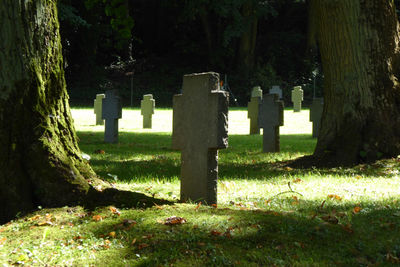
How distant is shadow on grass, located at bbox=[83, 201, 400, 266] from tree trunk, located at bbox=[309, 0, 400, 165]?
4010 millimetres

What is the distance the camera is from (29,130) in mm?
5207

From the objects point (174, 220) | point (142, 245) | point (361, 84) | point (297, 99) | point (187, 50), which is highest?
point (187, 50)

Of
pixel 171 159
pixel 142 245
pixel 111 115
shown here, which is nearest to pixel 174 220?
pixel 142 245

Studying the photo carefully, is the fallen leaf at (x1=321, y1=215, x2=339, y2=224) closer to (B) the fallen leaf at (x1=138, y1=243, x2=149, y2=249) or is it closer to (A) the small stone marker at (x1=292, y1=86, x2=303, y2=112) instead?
(B) the fallen leaf at (x1=138, y1=243, x2=149, y2=249)

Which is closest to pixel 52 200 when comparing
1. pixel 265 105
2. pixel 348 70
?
pixel 348 70

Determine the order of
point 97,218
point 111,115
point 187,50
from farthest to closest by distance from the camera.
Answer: point 187,50
point 111,115
point 97,218

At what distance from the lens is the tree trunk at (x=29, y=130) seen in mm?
5156

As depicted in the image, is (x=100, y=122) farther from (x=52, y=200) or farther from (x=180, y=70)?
(x=180, y=70)

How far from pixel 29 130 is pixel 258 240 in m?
2.40

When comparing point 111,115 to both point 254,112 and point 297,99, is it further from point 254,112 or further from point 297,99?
point 297,99

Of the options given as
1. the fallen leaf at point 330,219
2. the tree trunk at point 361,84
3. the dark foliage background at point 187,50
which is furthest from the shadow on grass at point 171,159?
the dark foliage background at point 187,50

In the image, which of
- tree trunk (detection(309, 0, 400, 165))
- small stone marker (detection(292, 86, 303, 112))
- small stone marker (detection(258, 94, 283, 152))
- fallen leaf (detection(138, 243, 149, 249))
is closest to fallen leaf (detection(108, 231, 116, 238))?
fallen leaf (detection(138, 243, 149, 249))

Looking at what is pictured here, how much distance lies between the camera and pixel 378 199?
19.8 feet

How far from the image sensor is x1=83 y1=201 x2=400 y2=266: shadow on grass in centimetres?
404
